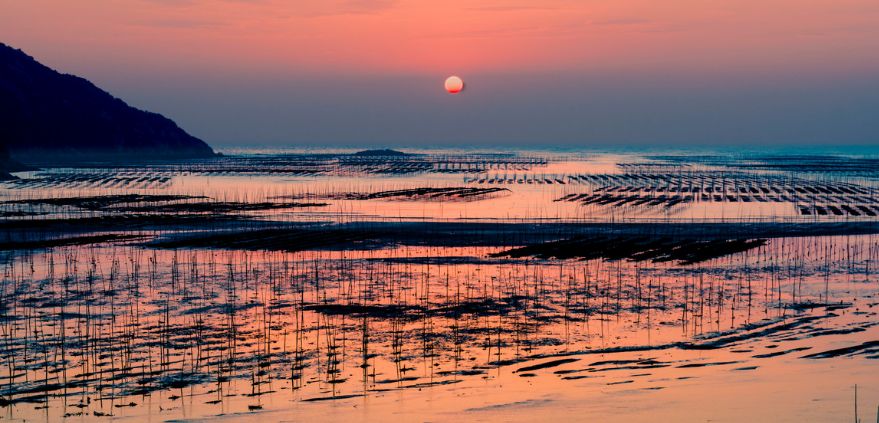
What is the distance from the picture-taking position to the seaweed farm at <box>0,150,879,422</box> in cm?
1714

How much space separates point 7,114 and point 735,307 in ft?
651

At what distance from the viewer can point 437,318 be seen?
83.8 feet

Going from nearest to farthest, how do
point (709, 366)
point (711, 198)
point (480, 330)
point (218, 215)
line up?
point (709, 366), point (480, 330), point (218, 215), point (711, 198)

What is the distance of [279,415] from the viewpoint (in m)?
16.3

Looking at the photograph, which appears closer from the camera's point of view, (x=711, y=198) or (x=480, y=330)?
(x=480, y=330)

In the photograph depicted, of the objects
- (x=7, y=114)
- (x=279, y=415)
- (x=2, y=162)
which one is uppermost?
(x=7, y=114)

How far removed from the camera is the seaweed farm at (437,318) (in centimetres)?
1714

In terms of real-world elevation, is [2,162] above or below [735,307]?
above

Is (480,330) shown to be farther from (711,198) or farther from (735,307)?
(711,198)

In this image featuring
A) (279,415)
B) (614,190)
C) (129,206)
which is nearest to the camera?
(279,415)

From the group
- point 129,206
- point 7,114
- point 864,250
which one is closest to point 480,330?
point 864,250

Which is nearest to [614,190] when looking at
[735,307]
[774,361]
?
[735,307]

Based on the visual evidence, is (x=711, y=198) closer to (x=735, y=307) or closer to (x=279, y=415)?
(x=735, y=307)

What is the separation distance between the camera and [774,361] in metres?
20.2
